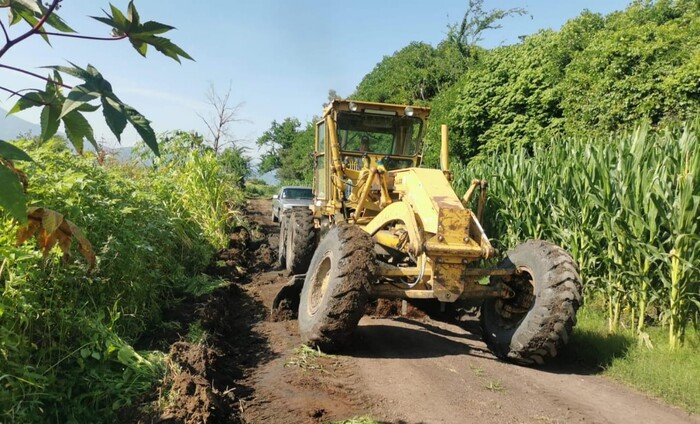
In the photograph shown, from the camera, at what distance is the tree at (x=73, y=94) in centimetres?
116

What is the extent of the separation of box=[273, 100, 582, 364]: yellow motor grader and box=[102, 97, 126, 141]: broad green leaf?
4.06 metres

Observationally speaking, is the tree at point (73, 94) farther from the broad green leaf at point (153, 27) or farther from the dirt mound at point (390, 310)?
the dirt mound at point (390, 310)

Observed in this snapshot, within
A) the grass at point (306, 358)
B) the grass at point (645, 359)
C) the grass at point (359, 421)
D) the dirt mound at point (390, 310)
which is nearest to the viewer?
the grass at point (359, 421)

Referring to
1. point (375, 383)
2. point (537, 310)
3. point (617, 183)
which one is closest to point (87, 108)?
point (375, 383)

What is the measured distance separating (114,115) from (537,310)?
4.93 metres

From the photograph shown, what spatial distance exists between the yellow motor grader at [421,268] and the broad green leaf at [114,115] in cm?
406

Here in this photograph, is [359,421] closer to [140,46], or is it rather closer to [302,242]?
[140,46]

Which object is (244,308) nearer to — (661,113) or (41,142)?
(41,142)

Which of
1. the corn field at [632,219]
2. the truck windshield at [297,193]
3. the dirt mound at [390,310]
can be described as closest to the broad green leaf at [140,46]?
Result: the corn field at [632,219]

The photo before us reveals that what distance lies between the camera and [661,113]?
11.6 meters

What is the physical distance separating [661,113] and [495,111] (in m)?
5.35

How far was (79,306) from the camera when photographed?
14.2 feet

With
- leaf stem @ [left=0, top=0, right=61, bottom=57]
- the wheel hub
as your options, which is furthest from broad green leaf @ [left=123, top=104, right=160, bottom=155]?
the wheel hub

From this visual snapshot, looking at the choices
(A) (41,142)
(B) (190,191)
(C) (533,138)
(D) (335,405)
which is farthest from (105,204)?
(C) (533,138)
